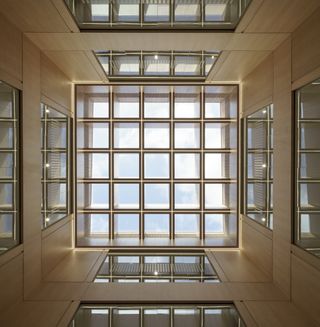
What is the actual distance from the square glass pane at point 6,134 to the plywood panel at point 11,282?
4.40ft

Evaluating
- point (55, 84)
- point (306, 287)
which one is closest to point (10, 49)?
point (55, 84)

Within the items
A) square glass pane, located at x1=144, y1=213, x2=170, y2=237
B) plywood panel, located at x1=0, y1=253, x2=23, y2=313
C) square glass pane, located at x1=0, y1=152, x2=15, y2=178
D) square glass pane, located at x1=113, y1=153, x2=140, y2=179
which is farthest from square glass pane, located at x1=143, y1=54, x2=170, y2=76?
plywood panel, located at x1=0, y1=253, x2=23, y2=313

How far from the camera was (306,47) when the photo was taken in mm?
3691

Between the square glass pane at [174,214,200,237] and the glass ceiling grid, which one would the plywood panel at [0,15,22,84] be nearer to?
the glass ceiling grid

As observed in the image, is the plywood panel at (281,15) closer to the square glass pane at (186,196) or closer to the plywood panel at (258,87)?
the plywood panel at (258,87)

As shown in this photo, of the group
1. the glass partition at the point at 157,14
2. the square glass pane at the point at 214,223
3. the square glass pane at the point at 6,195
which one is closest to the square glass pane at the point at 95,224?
the square glass pane at the point at 214,223

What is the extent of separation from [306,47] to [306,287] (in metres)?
2.70

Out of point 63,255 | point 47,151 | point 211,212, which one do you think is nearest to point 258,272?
point 211,212

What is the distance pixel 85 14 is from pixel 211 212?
4.36 metres

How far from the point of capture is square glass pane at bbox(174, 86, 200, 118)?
6605mm

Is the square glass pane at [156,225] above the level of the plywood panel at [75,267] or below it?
above

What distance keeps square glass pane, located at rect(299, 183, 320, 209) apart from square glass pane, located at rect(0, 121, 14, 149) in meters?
3.49

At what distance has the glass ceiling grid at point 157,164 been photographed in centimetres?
660

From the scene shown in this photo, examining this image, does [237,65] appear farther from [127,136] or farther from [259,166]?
[127,136]
